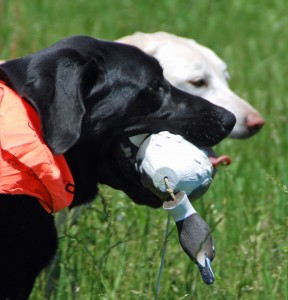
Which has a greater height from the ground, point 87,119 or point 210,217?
point 87,119

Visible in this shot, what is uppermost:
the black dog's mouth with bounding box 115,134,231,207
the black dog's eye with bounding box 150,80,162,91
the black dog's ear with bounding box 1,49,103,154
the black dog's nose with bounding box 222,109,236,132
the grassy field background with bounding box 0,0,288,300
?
the black dog's ear with bounding box 1,49,103,154

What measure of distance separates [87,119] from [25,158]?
314 mm

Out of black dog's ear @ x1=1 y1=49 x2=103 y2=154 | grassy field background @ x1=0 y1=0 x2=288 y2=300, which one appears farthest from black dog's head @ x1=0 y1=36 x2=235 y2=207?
grassy field background @ x1=0 y1=0 x2=288 y2=300

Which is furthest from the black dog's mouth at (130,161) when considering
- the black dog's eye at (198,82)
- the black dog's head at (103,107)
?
the black dog's eye at (198,82)

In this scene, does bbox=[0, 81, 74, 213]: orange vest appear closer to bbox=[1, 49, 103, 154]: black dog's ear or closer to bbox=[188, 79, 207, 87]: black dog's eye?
bbox=[1, 49, 103, 154]: black dog's ear

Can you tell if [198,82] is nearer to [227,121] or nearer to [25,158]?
[227,121]

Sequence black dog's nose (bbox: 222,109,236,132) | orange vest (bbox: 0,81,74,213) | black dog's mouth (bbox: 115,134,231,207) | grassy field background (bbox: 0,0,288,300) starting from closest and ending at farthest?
orange vest (bbox: 0,81,74,213), black dog's mouth (bbox: 115,134,231,207), black dog's nose (bbox: 222,109,236,132), grassy field background (bbox: 0,0,288,300)

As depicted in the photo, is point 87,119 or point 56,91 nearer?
point 56,91

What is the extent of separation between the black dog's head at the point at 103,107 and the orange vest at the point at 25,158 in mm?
42

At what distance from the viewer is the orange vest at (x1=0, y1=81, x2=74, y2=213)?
308cm

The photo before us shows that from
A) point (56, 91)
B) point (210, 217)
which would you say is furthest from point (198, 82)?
point (56, 91)

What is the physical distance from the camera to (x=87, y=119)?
3301 mm

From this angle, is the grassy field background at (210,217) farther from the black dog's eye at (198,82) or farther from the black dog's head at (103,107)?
the black dog's eye at (198,82)

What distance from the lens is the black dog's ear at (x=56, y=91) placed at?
123 inches
